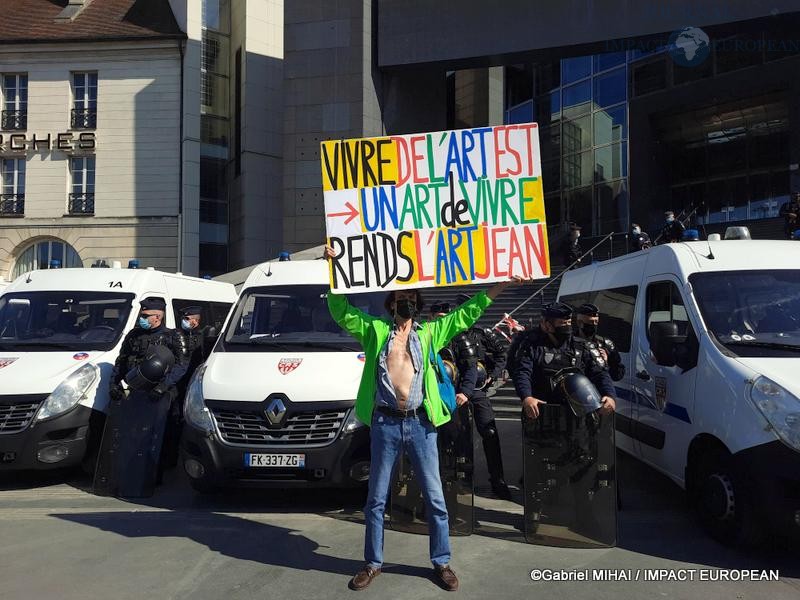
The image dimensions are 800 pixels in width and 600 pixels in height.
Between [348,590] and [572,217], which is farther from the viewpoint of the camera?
[572,217]

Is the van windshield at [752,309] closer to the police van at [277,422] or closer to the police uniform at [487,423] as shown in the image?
the police uniform at [487,423]

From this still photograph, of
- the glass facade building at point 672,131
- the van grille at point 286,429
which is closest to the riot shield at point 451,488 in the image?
the van grille at point 286,429

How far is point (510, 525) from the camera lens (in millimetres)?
5145

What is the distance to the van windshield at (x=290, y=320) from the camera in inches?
242

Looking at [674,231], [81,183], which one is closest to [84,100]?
[81,183]

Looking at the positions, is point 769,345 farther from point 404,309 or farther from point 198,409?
point 198,409

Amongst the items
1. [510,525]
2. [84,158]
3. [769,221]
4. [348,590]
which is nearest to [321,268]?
[510,525]

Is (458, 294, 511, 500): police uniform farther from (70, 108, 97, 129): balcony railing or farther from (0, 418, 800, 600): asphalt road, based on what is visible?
(70, 108, 97, 129): balcony railing

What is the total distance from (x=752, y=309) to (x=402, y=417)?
2.94 m

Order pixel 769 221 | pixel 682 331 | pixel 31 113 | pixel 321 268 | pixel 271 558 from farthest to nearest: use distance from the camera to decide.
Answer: pixel 31 113, pixel 769 221, pixel 321 268, pixel 682 331, pixel 271 558

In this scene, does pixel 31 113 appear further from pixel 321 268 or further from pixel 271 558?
pixel 271 558

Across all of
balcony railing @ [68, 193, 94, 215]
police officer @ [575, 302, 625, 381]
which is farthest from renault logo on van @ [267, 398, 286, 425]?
balcony railing @ [68, 193, 94, 215]

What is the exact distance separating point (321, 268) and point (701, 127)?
2311 centimetres

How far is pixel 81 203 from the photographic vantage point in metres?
28.7
